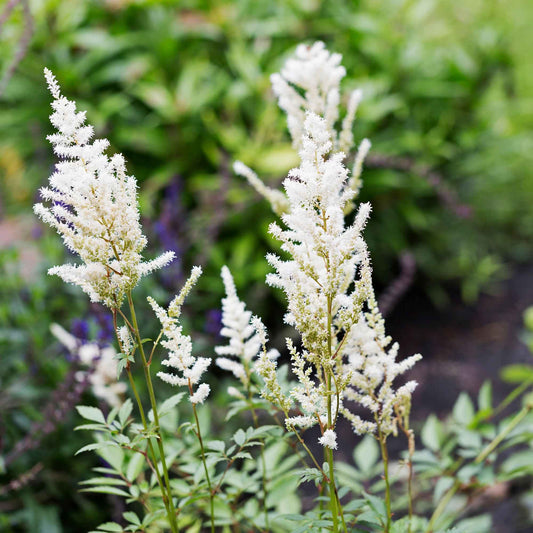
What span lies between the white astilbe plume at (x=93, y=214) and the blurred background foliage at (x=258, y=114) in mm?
2217

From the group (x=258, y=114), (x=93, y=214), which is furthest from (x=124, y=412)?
(x=258, y=114)

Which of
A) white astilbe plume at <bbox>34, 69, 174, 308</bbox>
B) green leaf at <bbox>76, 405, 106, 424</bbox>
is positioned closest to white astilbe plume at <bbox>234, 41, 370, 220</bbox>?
white astilbe plume at <bbox>34, 69, 174, 308</bbox>

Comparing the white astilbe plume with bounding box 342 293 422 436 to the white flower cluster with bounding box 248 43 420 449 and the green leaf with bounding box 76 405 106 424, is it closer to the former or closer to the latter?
Result: the white flower cluster with bounding box 248 43 420 449

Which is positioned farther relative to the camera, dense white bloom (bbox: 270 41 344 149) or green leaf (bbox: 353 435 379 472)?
green leaf (bbox: 353 435 379 472)

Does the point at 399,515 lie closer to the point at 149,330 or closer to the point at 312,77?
the point at 149,330

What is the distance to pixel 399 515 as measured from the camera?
2.39 meters

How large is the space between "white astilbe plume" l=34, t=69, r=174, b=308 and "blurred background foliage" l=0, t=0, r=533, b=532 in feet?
7.27

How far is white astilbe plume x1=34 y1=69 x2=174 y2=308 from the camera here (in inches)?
35.8

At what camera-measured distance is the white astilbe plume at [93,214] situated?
0.91 metres

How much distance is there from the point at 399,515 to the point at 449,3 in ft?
16.8

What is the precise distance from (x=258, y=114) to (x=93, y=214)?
10.7ft

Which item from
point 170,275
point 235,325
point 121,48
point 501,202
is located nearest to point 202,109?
point 121,48

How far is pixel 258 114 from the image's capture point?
4.04m

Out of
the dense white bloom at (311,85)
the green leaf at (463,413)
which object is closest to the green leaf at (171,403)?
the dense white bloom at (311,85)
